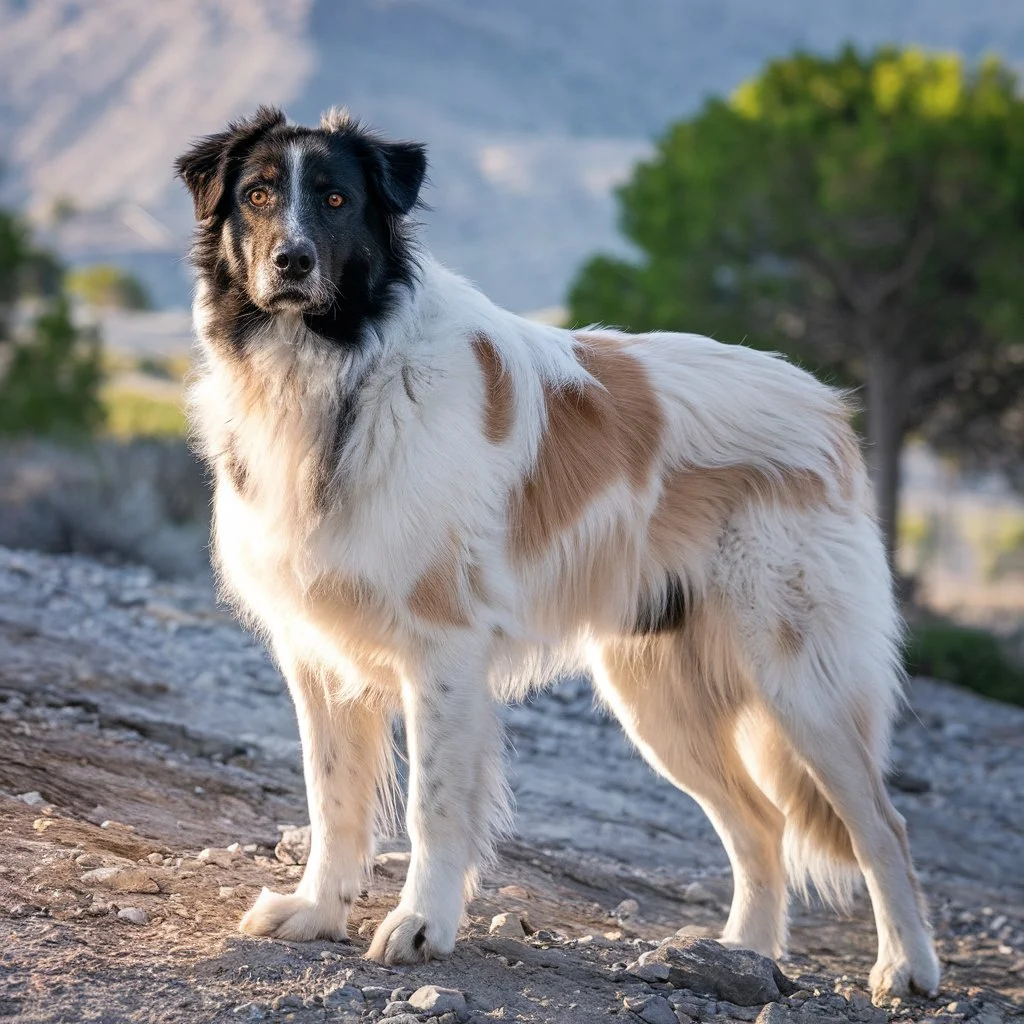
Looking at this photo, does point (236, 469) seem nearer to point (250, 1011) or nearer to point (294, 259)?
point (294, 259)

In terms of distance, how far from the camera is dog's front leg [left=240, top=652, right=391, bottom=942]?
443 cm

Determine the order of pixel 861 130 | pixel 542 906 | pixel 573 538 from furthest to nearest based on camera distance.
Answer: pixel 861 130
pixel 542 906
pixel 573 538

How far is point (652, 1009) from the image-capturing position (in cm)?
406

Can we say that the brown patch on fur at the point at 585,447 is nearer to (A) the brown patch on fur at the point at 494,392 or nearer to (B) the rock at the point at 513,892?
(A) the brown patch on fur at the point at 494,392

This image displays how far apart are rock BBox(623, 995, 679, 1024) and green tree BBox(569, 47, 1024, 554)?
597 inches

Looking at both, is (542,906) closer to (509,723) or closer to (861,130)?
(509,723)

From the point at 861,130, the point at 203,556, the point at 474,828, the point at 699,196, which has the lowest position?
the point at 203,556

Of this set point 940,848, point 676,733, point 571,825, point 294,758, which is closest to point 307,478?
point 676,733

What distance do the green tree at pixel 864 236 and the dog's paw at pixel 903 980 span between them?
14.2 meters

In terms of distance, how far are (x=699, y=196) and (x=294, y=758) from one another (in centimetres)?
1524

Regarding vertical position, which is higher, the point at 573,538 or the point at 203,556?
the point at 573,538

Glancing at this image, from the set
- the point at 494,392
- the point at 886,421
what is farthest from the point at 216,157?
the point at 886,421

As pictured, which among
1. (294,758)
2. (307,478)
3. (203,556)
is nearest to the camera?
(307,478)

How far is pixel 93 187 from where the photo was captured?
162500 mm
